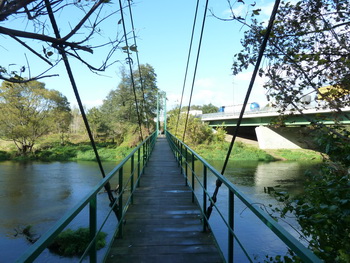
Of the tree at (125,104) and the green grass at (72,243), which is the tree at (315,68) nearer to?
the green grass at (72,243)

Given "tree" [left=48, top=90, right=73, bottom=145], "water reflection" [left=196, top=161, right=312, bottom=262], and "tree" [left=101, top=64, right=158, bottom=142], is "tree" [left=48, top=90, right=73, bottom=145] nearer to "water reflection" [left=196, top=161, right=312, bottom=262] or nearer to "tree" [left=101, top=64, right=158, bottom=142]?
"tree" [left=101, top=64, right=158, bottom=142]

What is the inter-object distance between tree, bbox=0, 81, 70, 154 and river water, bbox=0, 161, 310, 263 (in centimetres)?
652

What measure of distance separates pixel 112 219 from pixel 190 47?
7345mm

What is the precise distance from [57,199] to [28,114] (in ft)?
65.0

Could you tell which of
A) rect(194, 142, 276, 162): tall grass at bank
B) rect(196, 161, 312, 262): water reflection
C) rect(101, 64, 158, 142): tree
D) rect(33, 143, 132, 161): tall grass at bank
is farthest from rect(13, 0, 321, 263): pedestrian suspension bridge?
rect(101, 64, 158, 142): tree

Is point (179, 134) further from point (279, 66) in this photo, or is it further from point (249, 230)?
point (279, 66)

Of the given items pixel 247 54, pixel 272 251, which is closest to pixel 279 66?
pixel 247 54

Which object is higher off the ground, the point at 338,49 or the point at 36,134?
the point at 338,49

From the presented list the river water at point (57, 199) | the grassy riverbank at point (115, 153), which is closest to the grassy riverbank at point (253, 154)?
the grassy riverbank at point (115, 153)

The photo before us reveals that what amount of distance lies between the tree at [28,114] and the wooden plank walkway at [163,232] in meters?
27.4

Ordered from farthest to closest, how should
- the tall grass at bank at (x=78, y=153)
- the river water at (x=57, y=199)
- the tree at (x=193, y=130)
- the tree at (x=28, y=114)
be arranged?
the tree at (x=193, y=130) → the tall grass at bank at (x=78, y=153) → the tree at (x=28, y=114) → the river water at (x=57, y=199)

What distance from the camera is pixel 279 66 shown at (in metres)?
5.09

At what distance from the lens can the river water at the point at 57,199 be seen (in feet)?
29.8

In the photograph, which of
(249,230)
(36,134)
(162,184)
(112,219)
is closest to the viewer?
(162,184)
